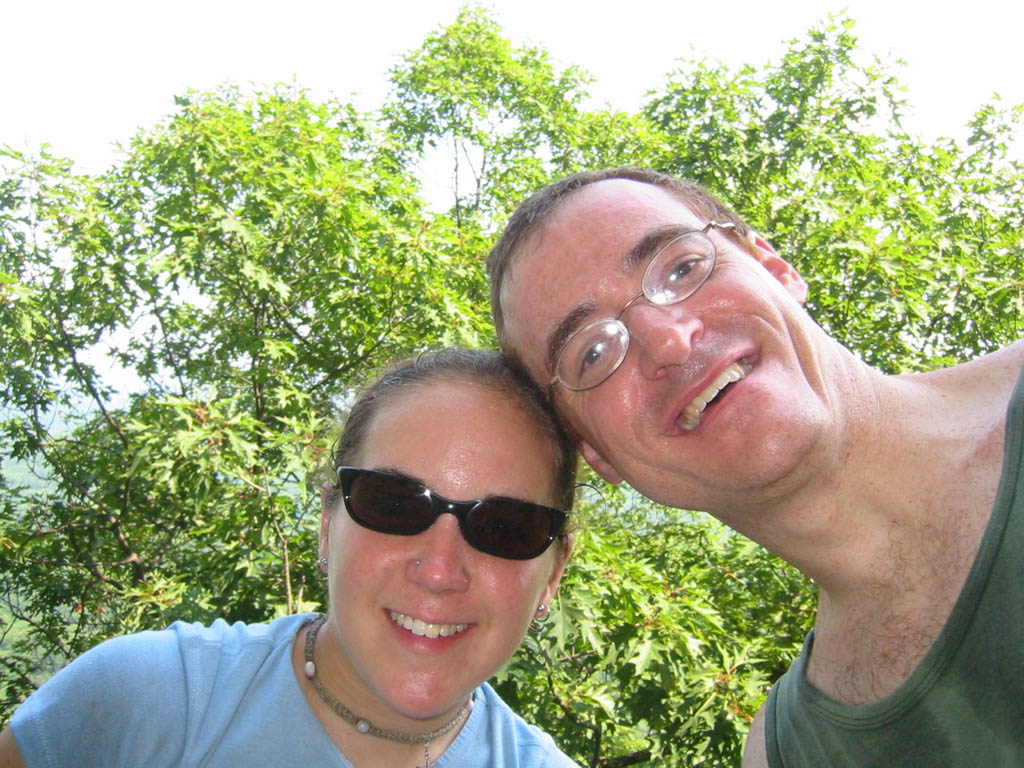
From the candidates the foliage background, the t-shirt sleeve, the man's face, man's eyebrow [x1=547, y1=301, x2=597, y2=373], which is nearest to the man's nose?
the man's face

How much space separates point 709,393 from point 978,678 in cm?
64

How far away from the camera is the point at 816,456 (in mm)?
1398

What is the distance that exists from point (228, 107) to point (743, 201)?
4505 mm

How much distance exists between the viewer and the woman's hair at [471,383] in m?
1.59

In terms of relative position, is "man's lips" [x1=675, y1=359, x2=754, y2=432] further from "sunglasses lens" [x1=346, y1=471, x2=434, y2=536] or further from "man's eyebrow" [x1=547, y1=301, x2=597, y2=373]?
"sunglasses lens" [x1=346, y1=471, x2=434, y2=536]

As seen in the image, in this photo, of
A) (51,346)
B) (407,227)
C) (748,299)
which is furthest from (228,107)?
(748,299)

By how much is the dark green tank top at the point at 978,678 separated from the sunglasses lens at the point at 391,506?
89 centimetres

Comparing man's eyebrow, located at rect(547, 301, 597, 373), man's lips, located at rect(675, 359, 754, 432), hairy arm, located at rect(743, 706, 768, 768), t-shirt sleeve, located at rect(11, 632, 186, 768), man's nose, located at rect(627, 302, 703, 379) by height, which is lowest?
hairy arm, located at rect(743, 706, 768, 768)

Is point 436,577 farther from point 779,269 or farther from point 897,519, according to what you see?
point 779,269

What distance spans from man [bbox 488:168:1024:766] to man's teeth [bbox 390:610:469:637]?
51 cm

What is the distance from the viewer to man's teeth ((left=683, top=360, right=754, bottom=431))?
4.67 feet

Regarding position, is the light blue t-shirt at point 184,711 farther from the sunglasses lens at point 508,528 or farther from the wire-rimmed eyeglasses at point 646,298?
the wire-rimmed eyeglasses at point 646,298

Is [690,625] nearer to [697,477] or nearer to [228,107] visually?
[697,477]

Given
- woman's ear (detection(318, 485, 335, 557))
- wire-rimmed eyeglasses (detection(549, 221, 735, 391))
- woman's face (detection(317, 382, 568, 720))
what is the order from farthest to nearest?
woman's ear (detection(318, 485, 335, 557)), wire-rimmed eyeglasses (detection(549, 221, 735, 391)), woman's face (detection(317, 382, 568, 720))
